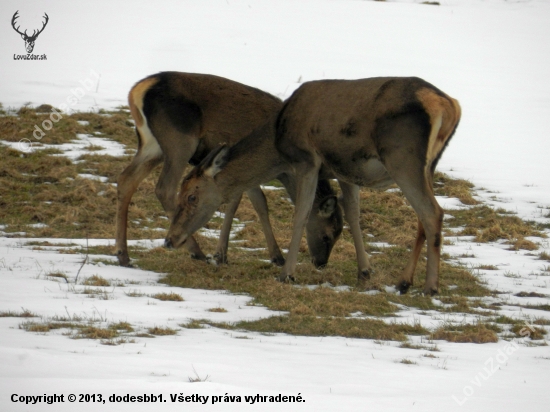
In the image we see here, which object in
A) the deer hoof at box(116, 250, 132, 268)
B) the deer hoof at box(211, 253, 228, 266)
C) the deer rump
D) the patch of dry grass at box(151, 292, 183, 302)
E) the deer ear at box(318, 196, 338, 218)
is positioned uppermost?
the deer rump

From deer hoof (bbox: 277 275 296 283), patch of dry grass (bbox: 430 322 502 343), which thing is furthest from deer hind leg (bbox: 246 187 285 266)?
patch of dry grass (bbox: 430 322 502 343)

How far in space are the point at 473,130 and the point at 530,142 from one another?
1.49 meters

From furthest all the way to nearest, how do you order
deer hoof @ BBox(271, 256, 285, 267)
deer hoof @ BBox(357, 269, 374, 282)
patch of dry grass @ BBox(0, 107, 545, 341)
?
deer hoof @ BBox(271, 256, 285, 267)
deer hoof @ BBox(357, 269, 374, 282)
patch of dry grass @ BBox(0, 107, 545, 341)

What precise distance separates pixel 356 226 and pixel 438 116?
6.81 feet

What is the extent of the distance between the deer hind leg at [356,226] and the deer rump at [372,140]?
0.01 m

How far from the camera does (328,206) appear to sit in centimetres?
1065

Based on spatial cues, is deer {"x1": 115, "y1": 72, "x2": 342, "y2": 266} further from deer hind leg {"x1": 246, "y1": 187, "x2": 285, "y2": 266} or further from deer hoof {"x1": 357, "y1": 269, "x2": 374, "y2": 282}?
deer hoof {"x1": 357, "y1": 269, "x2": 374, "y2": 282}

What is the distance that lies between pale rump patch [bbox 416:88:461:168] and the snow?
1.89m

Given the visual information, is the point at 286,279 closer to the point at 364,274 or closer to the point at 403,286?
the point at 364,274

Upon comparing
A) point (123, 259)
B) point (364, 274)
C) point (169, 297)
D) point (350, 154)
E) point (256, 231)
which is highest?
point (350, 154)

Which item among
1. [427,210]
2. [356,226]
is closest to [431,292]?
[427,210]

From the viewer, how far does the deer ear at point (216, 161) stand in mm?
10039

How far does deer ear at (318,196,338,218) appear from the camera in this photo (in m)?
10.6

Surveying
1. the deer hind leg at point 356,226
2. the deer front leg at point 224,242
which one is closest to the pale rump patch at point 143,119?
the deer front leg at point 224,242
